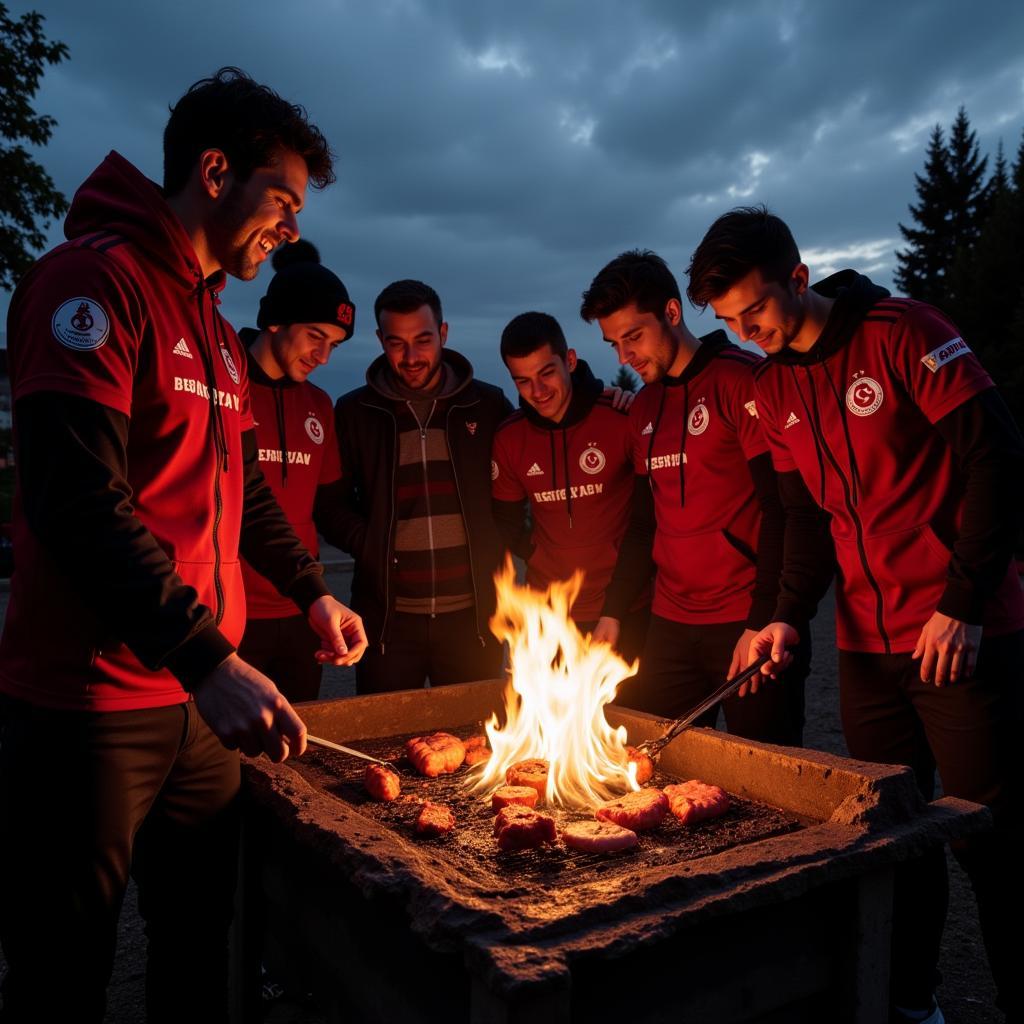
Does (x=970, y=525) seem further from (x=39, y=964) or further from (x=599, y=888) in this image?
(x=39, y=964)

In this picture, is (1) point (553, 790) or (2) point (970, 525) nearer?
(2) point (970, 525)

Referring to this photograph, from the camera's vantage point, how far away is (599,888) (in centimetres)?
162

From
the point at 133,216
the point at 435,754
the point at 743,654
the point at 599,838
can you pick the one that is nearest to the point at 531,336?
the point at 743,654

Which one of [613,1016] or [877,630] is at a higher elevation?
[877,630]

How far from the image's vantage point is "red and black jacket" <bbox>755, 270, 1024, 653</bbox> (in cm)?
236

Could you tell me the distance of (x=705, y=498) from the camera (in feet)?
12.0

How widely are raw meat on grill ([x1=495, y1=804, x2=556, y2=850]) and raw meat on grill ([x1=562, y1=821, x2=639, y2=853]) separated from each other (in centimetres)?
6

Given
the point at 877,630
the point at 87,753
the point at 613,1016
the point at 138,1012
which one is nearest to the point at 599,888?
the point at 613,1016

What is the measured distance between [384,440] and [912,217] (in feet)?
126

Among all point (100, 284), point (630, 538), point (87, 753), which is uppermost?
point (100, 284)

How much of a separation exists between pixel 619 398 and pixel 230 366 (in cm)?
252

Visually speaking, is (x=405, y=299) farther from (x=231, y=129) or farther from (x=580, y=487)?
(x=231, y=129)

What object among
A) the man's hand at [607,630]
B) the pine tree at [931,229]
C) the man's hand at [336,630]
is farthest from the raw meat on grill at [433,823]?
the pine tree at [931,229]

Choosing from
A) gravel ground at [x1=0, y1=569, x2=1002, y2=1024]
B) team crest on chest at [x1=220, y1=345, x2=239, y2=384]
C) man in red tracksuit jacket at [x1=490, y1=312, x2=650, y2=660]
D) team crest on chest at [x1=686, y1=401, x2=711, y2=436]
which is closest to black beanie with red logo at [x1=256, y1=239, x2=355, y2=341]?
man in red tracksuit jacket at [x1=490, y1=312, x2=650, y2=660]
